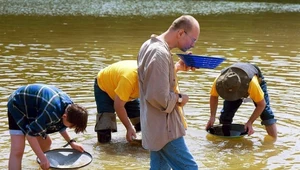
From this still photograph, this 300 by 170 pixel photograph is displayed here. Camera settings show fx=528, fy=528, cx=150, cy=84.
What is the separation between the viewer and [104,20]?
22.2m

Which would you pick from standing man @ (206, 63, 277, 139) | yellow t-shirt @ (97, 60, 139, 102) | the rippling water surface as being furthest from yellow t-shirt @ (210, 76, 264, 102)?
yellow t-shirt @ (97, 60, 139, 102)

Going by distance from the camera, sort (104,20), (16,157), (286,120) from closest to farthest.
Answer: (16,157)
(286,120)
(104,20)

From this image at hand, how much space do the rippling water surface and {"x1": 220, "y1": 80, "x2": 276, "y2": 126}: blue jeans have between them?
0.26 m

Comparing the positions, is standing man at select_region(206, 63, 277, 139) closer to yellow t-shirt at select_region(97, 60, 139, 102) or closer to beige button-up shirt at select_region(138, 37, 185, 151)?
yellow t-shirt at select_region(97, 60, 139, 102)

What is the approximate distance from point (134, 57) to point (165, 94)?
8.64m

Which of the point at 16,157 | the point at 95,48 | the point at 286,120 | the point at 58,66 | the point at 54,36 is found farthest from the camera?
the point at 54,36

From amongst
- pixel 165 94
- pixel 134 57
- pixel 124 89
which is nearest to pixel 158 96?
pixel 165 94

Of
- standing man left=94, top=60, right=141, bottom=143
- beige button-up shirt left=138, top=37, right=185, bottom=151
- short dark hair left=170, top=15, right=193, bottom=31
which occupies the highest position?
short dark hair left=170, top=15, right=193, bottom=31

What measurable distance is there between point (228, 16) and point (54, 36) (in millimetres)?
11158

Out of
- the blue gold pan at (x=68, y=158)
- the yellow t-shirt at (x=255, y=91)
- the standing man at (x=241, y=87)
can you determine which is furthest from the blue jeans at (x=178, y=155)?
the yellow t-shirt at (x=255, y=91)

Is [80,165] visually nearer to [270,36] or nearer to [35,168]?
[35,168]

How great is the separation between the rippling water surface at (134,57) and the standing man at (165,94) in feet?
5.33

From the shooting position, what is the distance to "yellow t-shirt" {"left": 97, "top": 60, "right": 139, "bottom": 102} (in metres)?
5.71

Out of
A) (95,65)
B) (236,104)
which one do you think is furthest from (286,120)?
(95,65)
